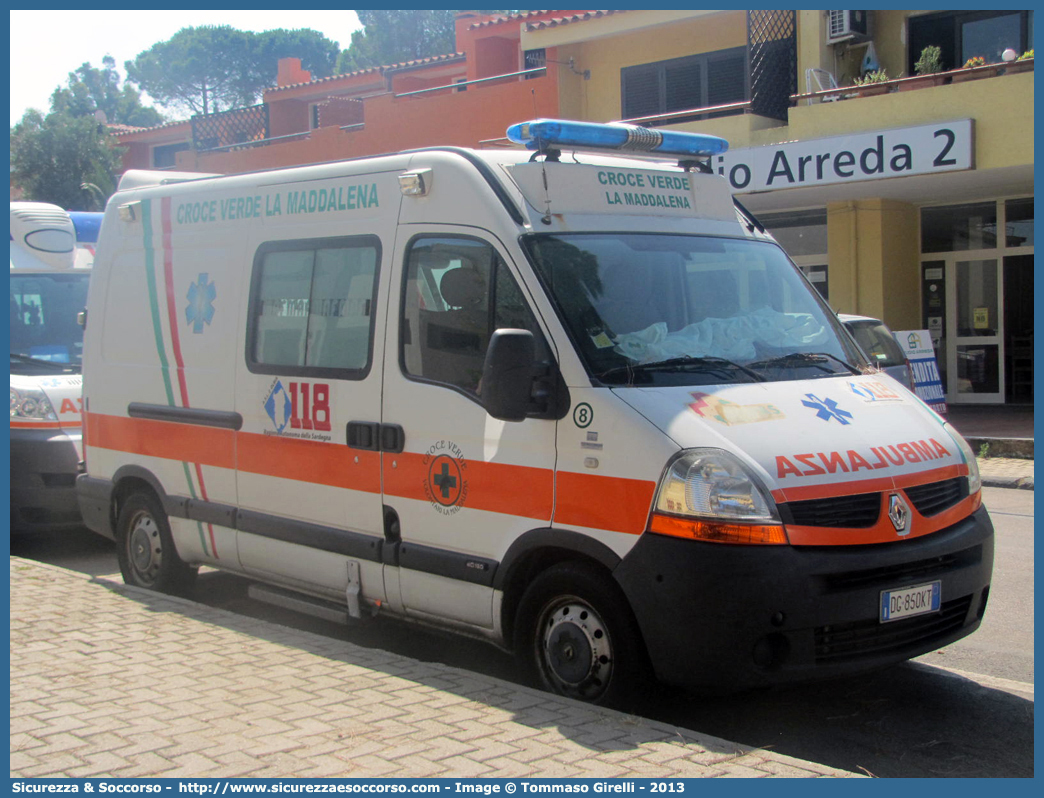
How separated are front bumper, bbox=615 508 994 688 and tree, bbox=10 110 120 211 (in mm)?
36934

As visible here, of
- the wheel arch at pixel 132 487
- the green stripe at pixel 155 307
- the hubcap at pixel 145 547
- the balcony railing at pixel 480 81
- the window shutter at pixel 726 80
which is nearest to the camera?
the green stripe at pixel 155 307

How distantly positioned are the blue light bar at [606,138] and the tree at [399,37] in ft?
198

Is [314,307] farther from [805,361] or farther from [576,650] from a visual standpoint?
[805,361]

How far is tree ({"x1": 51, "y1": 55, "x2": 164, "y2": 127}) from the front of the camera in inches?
2097

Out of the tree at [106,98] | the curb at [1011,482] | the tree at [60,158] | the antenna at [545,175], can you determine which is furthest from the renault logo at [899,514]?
the tree at [106,98]

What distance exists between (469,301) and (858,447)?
1.86 m

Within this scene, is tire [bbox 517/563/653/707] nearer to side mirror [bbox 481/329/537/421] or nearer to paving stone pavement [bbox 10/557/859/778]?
paving stone pavement [bbox 10/557/859/778]

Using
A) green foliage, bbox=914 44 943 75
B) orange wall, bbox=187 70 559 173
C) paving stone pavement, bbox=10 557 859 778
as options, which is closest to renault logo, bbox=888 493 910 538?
paving stone pavement, bbox=10 557 859 778

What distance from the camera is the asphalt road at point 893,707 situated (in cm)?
446

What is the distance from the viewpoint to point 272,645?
5395mm

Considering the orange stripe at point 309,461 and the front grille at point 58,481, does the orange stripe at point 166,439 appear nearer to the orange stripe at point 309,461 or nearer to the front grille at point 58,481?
the orange stripe at point 309,461

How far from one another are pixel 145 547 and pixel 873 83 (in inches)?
513

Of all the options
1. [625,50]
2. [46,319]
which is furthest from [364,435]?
[625,50]

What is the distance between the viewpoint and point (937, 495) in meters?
4.77
